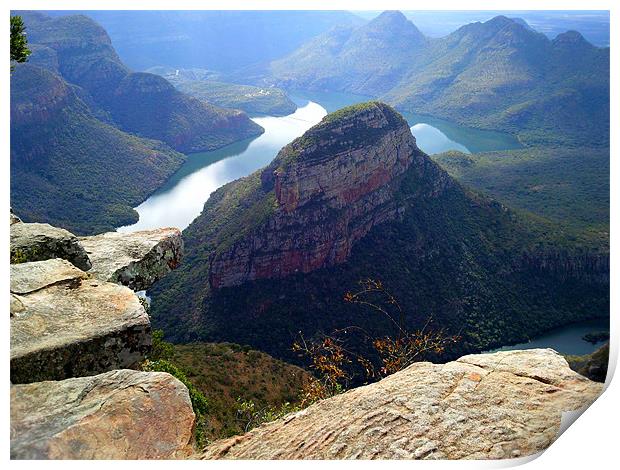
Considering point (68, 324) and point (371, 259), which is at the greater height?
point (68, 324)

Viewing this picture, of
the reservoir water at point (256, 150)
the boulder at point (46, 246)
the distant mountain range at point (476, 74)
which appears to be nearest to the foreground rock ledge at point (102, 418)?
the boulder at point (46, 246)

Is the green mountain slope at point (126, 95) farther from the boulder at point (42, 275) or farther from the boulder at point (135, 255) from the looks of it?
the boulder at point (42, 275)

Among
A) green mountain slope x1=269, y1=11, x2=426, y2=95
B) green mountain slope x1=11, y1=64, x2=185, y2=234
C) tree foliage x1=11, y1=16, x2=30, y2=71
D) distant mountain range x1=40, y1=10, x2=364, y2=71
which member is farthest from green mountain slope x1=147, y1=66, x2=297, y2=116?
tree foliage x1=11, y1=16, x2=30, y2=71

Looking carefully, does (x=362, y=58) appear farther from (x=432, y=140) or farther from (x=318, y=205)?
(x=318, y=205)

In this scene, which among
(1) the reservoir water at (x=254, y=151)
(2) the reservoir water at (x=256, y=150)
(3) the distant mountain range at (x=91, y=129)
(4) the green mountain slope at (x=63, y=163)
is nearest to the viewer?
(4) the green mountain slope at (x=63, y=163)

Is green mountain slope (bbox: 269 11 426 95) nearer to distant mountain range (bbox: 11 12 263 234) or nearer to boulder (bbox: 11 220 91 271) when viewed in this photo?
distant mountain range (bbox: 11 12 263 234)

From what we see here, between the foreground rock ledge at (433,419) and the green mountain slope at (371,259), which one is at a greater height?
the foreground rock ledge at (433,419)

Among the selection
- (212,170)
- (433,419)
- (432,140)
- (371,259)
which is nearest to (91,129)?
(212,170)
